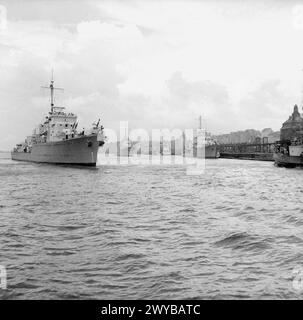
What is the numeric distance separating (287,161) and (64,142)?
118ft

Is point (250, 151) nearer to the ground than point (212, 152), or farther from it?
farther from it

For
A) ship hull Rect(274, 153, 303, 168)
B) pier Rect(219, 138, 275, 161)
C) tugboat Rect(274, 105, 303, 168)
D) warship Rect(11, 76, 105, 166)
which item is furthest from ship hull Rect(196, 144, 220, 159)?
warship Rect(11, 76, 105, 166)

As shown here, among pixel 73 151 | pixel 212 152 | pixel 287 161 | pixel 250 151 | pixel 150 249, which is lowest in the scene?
pixel 150 249

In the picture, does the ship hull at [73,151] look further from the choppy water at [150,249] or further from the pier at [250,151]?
the pier at [250,151]

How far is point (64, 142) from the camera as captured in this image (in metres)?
55.2

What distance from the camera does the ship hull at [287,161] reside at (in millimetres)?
58156

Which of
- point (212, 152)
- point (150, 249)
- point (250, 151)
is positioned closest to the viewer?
point (150, 249)

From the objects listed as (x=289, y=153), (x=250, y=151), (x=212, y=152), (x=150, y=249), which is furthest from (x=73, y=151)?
(x=250, y=151)

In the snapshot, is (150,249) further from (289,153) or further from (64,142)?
(289,153)

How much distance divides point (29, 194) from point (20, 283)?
16.8 meters

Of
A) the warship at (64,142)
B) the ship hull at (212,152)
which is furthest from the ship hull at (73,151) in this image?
the ship hull at (212,152)

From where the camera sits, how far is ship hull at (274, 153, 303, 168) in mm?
58156

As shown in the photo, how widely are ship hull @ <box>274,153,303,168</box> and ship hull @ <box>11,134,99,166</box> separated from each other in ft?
101
